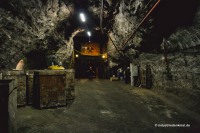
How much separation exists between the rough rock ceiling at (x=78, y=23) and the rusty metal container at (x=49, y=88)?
5.09 meters

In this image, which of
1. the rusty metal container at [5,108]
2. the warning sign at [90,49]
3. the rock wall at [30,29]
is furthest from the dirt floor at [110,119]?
the warning sign at [90,49]

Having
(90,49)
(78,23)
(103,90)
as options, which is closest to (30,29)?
(103,90)

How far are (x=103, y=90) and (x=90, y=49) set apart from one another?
16.6 metres

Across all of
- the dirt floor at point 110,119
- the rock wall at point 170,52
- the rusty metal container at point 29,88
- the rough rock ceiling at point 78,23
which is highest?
the rough rock ceiling at point 78,23

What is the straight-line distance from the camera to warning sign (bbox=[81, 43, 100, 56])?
82.6ft

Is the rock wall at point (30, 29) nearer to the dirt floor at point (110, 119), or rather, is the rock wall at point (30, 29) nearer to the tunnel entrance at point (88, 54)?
the dirt floor at point (110, 119)

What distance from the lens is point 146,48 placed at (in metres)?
10.6

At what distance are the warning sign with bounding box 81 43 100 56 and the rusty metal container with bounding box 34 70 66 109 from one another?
64.7 feet

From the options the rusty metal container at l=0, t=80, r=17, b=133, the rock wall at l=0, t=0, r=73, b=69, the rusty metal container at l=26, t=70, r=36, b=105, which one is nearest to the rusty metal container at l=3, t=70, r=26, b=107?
the rusty metal container at l=26, t=70, r=36, b=105

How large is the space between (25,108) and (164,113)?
4.92m

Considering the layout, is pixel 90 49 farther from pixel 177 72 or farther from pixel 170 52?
pixel 177 72

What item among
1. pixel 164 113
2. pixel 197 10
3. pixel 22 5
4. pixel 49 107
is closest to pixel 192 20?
pixel 197 10

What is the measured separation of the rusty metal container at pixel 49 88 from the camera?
5.22m

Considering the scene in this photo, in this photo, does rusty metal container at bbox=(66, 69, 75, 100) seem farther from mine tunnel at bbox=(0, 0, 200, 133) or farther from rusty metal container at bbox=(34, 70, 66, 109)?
rusty metal container at bbox=(34, 70, 66, 109)
